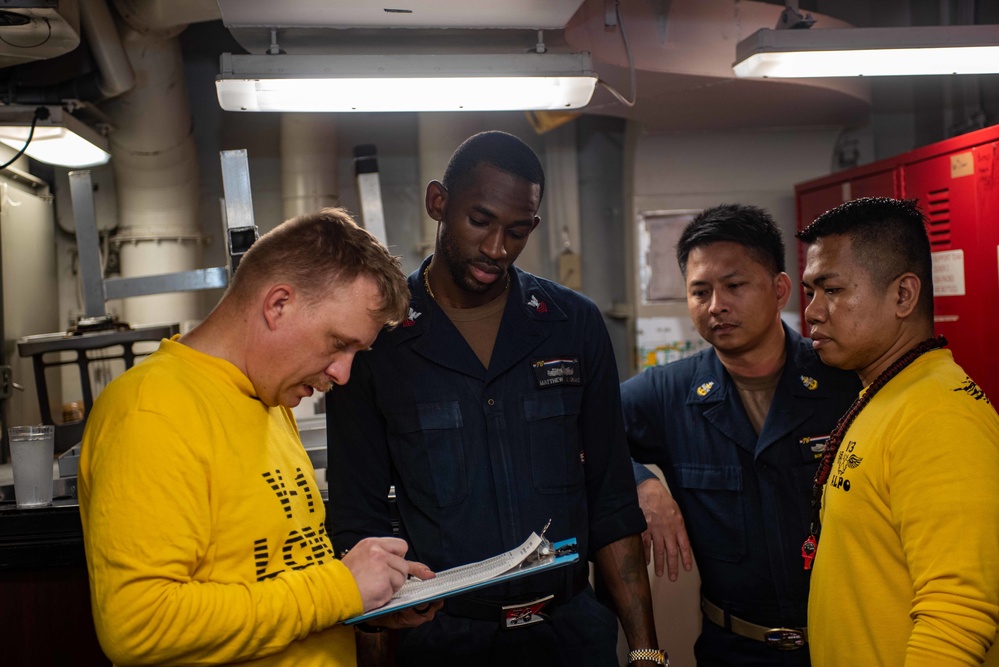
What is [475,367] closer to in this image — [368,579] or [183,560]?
[368,579]

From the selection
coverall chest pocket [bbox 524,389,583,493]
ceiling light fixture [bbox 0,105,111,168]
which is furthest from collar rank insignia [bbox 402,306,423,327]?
ceiling light fixture [bbox 0,105,111,168]

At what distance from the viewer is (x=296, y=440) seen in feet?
4.95

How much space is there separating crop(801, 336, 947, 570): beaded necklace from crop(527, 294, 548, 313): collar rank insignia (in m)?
0.68

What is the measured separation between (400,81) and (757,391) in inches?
52.2

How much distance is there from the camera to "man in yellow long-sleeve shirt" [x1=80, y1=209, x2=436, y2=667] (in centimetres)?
112

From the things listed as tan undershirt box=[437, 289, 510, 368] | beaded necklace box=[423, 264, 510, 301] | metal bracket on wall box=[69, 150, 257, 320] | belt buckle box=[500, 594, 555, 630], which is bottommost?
belt buckle box=[500, 594, 555, 630]

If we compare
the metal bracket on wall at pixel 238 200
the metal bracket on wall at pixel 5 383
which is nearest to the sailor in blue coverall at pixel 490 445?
the metal bracket on wall at pixel 238 200

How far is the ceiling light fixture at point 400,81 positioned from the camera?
7.70 feet

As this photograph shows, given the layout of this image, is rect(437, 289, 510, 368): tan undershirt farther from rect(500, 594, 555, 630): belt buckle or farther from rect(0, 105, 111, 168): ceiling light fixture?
rect(0, 105, 111, 168): ceiling light fixture

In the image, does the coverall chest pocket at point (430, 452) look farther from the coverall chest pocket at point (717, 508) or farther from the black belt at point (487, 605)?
the coverall chest pocket at point (717, 508)

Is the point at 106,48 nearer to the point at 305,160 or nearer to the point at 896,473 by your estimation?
the point at 305,160

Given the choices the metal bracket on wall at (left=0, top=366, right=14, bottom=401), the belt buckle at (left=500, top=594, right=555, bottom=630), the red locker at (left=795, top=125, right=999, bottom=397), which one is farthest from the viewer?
the metal bracket on wall at (left=0, top=366, right=14, bottom=401)

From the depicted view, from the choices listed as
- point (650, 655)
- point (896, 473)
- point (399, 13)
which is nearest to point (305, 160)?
point (399, 13)

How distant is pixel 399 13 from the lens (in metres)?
2.45
